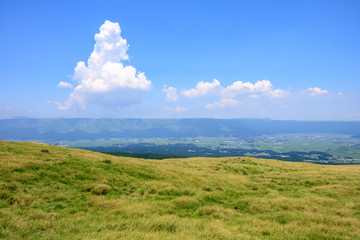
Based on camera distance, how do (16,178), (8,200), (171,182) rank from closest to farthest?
(8,200) → (16,178) → (171,182)

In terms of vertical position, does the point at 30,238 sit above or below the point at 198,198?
above

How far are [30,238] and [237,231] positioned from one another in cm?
970

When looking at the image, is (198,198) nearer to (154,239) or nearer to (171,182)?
(171,182)

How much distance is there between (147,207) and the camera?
1263 cm

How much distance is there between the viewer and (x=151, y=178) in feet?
70.0

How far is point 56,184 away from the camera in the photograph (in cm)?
1543

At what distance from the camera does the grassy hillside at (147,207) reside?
8.95 metres

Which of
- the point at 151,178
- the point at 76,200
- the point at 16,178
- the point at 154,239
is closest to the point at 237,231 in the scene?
the point at 154,239

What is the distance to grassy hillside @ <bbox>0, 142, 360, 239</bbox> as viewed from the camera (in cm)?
895

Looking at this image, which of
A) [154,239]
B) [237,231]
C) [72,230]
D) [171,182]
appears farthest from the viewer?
[171,182]

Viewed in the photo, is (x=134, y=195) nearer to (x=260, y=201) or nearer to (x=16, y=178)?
(x=16, y=178)

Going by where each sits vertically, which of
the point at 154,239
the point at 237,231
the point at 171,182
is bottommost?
the point at 171,182

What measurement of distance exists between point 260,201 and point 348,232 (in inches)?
234

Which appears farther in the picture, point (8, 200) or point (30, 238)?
point (8, 200)
